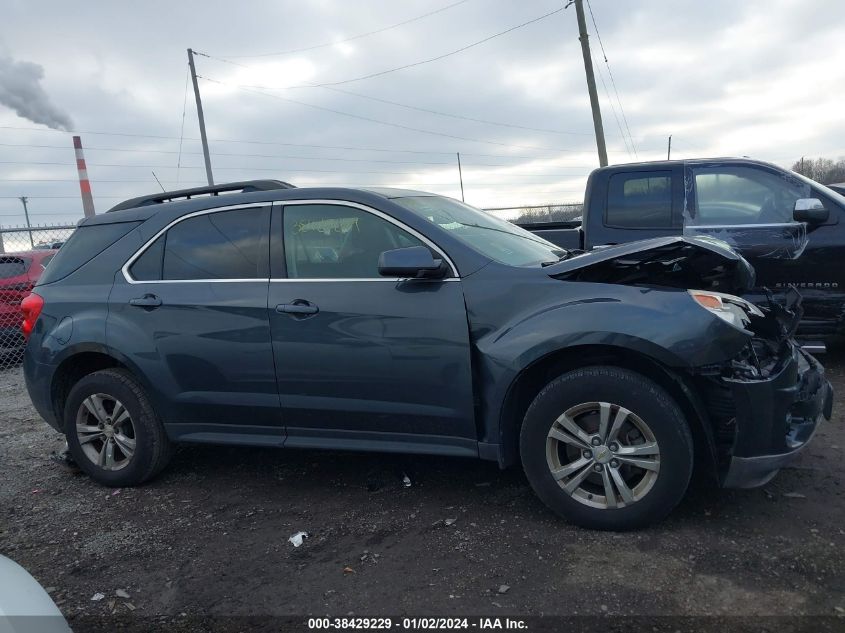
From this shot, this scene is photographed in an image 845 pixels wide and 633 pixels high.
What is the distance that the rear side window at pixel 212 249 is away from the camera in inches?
148

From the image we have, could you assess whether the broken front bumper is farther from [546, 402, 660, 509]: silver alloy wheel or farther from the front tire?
[546, 402, 660, 509]: silver alloy wheel

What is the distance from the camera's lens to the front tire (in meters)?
2.88

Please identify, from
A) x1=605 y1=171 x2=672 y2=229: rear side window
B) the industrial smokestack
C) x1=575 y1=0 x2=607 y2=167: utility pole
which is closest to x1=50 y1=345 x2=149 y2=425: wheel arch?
x1=605 y1=171 x2=672 y2=229: rear side window

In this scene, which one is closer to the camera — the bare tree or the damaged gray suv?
the damaged gray suv

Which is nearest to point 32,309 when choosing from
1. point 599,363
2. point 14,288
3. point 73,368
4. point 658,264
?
point 73,368

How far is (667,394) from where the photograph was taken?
2.92 meters

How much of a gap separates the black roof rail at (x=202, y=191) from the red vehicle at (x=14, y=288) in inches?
189

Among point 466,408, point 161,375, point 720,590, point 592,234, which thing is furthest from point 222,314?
point 592,234

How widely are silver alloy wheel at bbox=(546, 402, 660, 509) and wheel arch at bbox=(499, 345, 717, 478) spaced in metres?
0.24

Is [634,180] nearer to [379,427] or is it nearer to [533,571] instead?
[379,427]

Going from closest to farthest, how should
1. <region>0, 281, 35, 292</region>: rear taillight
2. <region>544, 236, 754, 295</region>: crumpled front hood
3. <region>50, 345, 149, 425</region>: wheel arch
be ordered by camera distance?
<region>544, 236, 754, 295</region>: crumpled front hood < <region>50, 345, 149, 425</region>: wheel arch < <region>0, 281, 35, 292</region>: rear taillight

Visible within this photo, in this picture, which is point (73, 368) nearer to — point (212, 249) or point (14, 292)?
point (212, 249)

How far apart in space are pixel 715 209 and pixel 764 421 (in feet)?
10.9

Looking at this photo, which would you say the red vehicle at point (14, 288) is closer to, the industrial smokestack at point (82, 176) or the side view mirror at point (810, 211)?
the side view mirror at point (810, 211)
